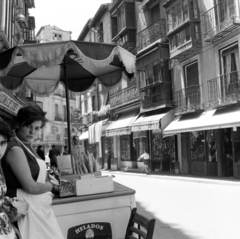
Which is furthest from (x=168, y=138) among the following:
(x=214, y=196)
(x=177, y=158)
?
(x=214, y=196)

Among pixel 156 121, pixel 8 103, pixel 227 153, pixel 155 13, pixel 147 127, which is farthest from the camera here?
pixel 155 13

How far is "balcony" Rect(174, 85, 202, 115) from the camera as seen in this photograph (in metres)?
17.6

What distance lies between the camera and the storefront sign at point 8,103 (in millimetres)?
14601

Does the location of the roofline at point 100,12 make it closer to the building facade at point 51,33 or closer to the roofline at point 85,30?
the roofline at point 85,30

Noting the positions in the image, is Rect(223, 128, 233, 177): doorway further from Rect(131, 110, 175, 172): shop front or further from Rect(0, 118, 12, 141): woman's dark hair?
Rect(0, 118, 12, 141): woman's dark hair

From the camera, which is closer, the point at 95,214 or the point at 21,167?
the point at 21,167

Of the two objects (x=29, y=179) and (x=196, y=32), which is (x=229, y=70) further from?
(x=29, y=179)

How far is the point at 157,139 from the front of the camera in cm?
2175

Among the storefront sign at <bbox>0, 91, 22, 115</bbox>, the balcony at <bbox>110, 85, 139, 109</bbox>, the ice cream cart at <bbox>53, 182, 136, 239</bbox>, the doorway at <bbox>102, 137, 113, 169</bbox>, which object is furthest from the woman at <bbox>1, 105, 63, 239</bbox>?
the doorway at <bbox>102, 137, 113, 169</bbox>

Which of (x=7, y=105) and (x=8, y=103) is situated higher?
(x=8, y=103)

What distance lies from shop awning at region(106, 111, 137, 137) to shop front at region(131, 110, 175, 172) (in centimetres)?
94

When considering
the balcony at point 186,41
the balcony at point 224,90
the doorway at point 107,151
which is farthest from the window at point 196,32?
the doorway at point 107,151

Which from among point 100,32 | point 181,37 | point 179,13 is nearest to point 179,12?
point 179,13

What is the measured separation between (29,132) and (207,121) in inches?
548
